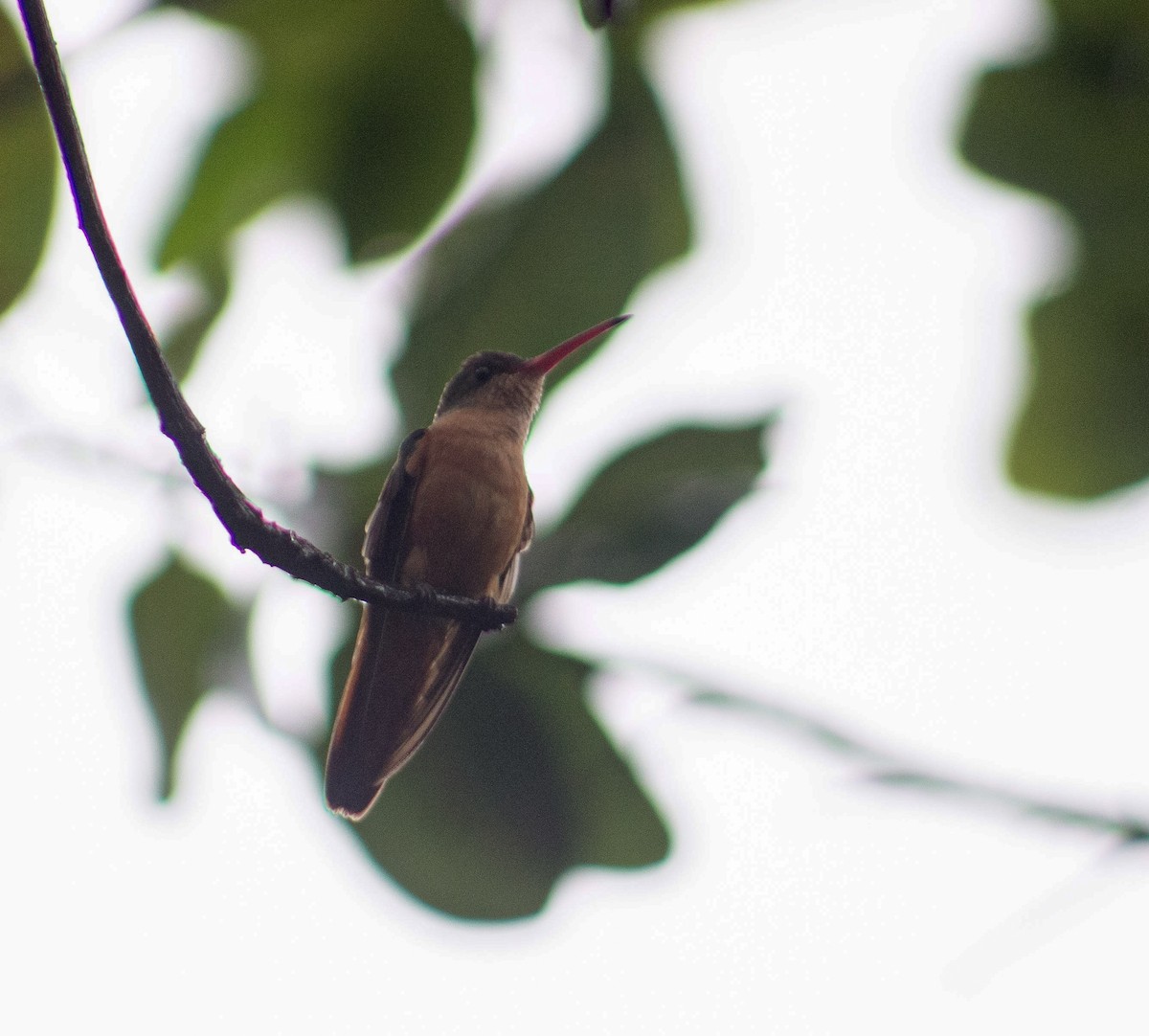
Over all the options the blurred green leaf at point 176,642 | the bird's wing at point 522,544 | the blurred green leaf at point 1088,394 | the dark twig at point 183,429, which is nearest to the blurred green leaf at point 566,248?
the dark twig at point 183,429

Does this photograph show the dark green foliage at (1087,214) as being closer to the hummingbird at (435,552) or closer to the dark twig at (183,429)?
the dark twig at (183,429)

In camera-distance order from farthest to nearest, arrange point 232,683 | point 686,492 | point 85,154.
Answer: point 232,683
point 686,492
point 85,154

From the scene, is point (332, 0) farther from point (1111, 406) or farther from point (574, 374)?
point (1111, 406)

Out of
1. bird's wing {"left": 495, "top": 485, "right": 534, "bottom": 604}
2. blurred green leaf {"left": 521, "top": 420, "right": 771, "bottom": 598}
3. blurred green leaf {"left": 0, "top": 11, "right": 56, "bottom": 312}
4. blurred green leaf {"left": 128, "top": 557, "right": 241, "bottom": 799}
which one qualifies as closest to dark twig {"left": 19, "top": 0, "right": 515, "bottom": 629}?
blurred green leaf {"left": 521, "top": 420, "right": 771, "bottom": 598}

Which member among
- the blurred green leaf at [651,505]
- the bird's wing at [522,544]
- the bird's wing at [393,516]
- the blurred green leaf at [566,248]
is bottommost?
the bird's wing at [522,544]

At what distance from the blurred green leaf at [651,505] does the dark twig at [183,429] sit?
0.19m

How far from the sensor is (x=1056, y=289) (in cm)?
192

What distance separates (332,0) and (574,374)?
0.84 metres

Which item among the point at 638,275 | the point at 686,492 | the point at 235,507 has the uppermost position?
the point at 638,275

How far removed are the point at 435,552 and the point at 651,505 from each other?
1.50m

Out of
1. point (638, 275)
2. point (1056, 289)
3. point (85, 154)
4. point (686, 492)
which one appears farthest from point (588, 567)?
point (85, 154)

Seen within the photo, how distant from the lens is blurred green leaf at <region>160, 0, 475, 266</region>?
6.30 ft

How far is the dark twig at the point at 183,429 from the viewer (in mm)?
1224

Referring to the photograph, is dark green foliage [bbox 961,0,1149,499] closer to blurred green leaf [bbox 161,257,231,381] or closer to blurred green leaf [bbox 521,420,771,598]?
blurred green leaf [bbox 521,420,771,598]
